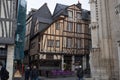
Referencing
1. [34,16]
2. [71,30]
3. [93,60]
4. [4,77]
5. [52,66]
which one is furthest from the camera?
[34,16]

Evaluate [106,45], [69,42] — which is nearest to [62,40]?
[69,42]

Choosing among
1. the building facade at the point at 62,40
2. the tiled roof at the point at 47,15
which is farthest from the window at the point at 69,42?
the tiled roof at the point at 47,15

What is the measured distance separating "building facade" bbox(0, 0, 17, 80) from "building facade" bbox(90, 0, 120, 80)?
601 cm

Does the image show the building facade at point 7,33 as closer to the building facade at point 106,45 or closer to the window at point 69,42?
the building facade at point 106,45

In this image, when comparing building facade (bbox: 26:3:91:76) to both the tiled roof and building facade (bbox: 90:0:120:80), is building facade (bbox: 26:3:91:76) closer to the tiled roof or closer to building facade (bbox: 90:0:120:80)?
the tiled roof

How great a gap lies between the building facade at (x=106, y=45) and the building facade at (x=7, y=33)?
237 inches

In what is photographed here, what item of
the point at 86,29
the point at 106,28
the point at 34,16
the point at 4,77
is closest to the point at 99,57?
the point at 106,28

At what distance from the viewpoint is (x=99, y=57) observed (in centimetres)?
1388

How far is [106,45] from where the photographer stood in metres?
13.3

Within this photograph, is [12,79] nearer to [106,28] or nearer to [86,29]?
[106,28]

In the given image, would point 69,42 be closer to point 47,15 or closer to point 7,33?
point 47,15

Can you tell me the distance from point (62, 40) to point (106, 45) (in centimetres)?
1172

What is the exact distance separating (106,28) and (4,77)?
8895 millimetres

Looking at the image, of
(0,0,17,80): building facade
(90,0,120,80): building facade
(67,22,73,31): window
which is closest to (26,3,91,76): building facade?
(67,22,73,31): window
